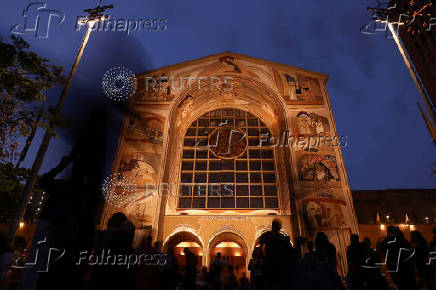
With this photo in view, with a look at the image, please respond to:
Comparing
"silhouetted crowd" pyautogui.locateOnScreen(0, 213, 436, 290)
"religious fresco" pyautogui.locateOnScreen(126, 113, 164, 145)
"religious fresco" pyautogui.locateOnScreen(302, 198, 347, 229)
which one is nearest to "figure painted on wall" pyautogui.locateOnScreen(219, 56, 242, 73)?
"religious fresco" pyautogui.locateOnScreen(126, 113, 164, 145)

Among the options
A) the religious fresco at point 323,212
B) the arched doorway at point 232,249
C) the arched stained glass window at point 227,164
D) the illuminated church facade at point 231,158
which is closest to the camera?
the religious fresco at point 323,212

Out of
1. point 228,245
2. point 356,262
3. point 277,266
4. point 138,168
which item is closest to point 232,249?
point 228,245

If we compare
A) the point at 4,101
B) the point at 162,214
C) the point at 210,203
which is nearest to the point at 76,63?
the point at 4,101

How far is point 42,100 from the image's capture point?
7758 mm

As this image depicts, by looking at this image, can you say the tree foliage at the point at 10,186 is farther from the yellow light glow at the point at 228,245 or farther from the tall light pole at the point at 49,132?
the yellow light glow at the point at 228,245

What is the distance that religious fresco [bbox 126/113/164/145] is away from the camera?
13531 millimetres

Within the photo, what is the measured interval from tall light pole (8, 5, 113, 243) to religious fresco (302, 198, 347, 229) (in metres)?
10.9

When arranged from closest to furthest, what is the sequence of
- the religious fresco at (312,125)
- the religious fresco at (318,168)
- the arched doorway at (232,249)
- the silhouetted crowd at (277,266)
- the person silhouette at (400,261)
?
the silhouetted crowd at (277,266) < the person silhouette at (400,261) < the arched doorway at (232,249) < the religious fresco at (318,168) < the religious fresco at (312,125)

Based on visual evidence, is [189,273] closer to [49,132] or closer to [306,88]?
[49,132]

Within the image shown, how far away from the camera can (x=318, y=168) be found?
12.7 metres

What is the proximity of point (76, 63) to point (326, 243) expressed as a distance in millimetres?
8417

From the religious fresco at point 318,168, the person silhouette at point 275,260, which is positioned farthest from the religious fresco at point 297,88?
the person silhouette at point 275,260

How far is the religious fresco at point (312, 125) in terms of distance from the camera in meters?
13.7

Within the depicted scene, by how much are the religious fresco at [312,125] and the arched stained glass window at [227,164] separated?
268 cm
